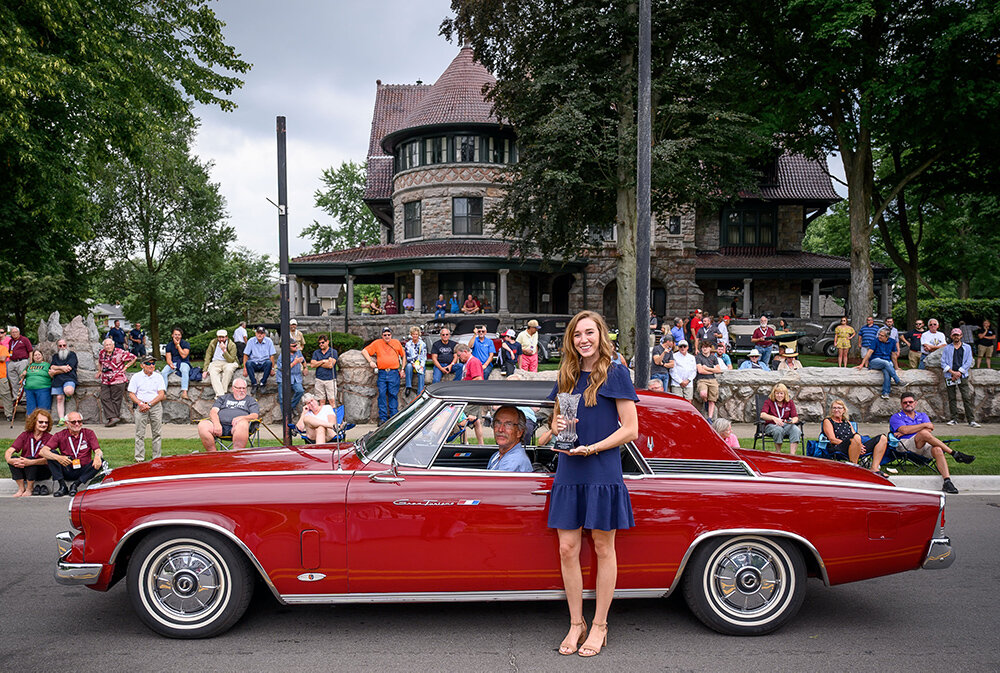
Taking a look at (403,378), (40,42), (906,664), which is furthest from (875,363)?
(40,42)

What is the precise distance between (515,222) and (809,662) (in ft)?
57.4

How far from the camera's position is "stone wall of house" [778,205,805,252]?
34688 mm

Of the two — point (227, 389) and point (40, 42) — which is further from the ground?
point (40, 42)

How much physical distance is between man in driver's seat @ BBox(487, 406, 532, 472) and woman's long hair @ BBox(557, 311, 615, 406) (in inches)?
19.6

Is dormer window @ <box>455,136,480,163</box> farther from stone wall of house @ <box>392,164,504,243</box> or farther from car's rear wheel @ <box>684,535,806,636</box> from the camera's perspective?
car's rear wheel @ <box>684,535,806,636</box>

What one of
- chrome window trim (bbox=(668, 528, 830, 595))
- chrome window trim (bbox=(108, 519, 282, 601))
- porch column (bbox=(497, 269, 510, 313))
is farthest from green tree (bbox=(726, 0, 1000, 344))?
chrome window trim (bbox=(108, 519, 282, 601))

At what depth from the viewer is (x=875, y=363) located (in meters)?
12.6

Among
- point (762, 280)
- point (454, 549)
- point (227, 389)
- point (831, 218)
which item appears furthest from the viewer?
point (831, 218)

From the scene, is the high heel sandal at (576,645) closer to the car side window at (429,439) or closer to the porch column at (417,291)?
the car side window at (429,439)

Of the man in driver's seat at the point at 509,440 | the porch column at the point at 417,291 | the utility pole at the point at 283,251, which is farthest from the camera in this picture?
the porch column at the point at 417,291

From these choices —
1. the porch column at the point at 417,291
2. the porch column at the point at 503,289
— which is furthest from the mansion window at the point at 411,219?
the porch column at the point at 503,289

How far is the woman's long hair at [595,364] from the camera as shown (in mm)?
3787

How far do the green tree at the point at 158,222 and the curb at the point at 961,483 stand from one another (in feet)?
89.9

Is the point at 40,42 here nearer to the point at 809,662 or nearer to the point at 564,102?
the point at 564,102
